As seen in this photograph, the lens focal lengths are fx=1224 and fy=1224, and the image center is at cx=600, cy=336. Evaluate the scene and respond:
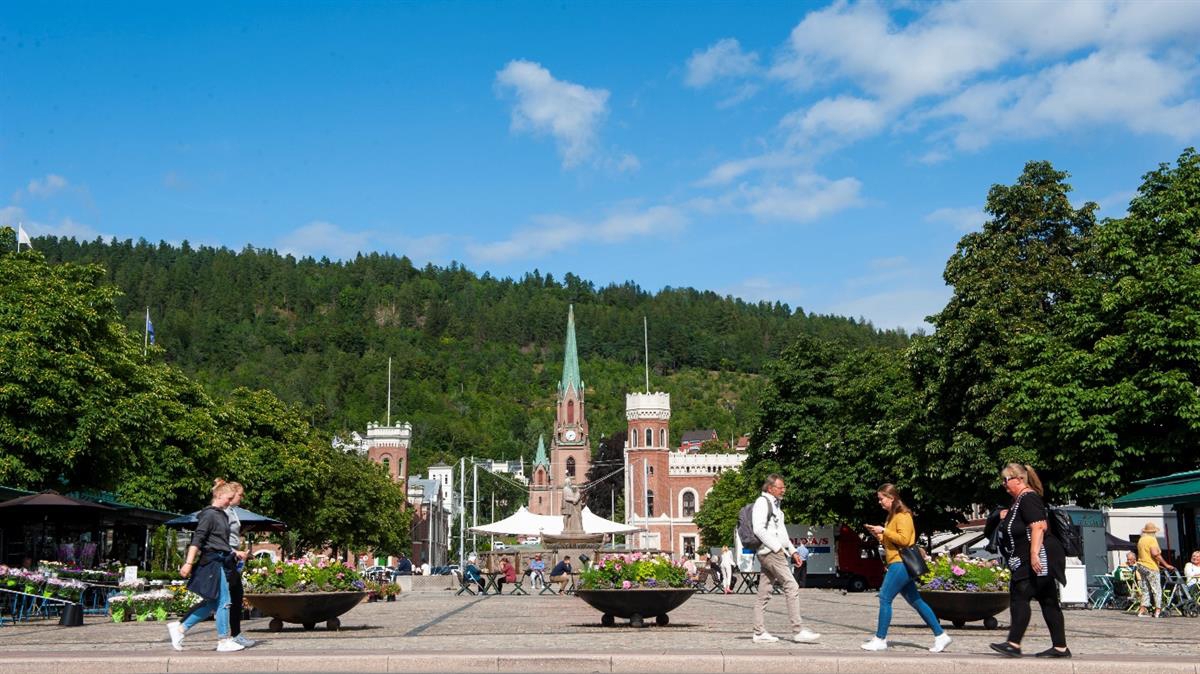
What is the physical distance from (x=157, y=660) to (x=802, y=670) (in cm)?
581

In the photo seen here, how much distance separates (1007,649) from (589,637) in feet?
16.6

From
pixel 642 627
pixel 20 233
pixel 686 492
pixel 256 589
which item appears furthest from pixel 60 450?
pixel 686 492

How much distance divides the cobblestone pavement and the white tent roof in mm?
24190

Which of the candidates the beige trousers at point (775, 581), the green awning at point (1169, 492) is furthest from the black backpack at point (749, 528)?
the green awning at point (1169, 492)

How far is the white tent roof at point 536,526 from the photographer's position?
152 ft

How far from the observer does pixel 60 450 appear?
103ft

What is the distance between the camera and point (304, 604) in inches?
606

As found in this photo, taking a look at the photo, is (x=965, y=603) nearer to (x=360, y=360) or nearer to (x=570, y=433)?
(x=570, y=433)

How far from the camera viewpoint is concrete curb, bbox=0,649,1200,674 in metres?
10.4

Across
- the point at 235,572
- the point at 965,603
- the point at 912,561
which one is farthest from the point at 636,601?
the point at 235,572

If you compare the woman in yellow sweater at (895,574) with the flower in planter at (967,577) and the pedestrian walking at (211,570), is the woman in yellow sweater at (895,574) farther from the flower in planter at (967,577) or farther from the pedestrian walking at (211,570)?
the pedestrian walking at (211,570)

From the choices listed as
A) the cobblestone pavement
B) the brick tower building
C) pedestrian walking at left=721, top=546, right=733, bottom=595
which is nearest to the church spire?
the brick tower building

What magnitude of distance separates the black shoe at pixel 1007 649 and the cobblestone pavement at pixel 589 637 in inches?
5.6

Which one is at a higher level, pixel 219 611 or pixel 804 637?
pixel 219 611
